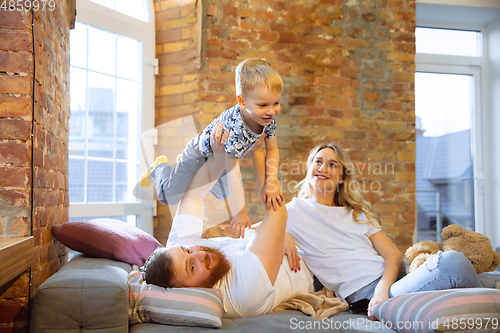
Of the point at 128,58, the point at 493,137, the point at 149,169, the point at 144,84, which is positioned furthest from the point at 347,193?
the point at 493,137

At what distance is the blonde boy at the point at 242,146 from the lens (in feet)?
5.02

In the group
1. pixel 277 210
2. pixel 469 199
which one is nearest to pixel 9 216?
pixel 277 210

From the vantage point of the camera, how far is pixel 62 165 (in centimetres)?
192

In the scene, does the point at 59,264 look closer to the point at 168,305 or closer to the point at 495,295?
the point at 168,305

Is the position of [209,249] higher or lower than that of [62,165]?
lower

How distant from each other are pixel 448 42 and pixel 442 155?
1118 mm

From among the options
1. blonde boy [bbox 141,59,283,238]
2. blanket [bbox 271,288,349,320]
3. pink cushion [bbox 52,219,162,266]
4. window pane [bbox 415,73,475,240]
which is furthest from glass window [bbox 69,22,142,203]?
window pane [bbox 415,73,475,240]

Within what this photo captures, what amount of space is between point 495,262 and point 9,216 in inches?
80.7

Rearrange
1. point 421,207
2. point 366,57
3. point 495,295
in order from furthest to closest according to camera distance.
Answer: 1. point 421,207
2. point 366,57
3. point 495,295

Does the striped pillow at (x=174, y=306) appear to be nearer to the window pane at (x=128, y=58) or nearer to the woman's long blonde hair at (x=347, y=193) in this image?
the woman's long blonde hair at (x=347, y=193)

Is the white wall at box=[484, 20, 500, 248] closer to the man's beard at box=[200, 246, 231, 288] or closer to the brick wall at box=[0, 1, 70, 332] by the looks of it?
the man's beard at box=[200, 246, 231, 288]

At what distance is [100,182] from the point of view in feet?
9.22

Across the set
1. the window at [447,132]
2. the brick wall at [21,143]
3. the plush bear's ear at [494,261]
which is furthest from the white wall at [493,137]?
the brick wall at [21,143]

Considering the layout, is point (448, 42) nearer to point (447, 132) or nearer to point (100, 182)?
point (447, 132)
